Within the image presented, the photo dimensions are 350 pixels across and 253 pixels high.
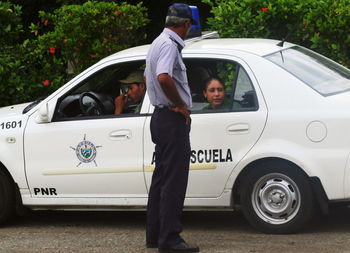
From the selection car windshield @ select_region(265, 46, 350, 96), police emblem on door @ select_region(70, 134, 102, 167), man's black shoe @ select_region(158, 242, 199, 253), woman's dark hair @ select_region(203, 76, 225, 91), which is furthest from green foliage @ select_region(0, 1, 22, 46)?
man's black shoe @ select_region(158, 242, 199, 253)

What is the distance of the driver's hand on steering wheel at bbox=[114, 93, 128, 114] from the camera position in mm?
8336

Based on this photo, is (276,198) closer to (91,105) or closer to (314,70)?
(314,70)

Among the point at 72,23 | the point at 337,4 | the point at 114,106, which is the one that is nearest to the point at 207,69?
the point at 114,106

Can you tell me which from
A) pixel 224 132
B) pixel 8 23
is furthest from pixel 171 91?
pixel 8 23

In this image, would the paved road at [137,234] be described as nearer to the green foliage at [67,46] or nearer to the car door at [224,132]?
the car door at [224,132]

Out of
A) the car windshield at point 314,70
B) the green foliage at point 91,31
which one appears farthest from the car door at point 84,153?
the green foliage at point 91,31

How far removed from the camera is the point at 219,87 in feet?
26.4

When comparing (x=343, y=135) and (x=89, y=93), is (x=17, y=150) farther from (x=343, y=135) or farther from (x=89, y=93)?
(x=343, y=135)

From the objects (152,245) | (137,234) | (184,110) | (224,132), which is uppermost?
(184,110)

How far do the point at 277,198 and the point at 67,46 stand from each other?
4.70m

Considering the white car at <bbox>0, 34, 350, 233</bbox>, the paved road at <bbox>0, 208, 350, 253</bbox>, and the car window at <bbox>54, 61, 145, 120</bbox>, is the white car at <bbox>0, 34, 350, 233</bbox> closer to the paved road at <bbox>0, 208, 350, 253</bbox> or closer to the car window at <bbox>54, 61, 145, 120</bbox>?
the car window at <bbox>54, 61, 145, 120</bbox>

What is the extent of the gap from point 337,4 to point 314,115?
321 cm

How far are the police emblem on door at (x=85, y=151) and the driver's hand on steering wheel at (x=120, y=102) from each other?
1.20ft

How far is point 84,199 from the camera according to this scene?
27.3 feet
